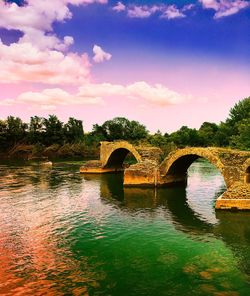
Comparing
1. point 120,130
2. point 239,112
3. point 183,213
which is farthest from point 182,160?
point 120,130

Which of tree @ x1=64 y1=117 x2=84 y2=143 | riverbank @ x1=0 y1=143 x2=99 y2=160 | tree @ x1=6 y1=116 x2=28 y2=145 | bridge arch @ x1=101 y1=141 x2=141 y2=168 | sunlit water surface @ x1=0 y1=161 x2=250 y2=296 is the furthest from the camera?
tree @ x1=64 y1=117 x2=84 y2=143

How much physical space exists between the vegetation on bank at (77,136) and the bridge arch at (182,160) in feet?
103

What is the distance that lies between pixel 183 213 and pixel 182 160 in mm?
8710

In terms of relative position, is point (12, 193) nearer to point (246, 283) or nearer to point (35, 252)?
point (35, 252)

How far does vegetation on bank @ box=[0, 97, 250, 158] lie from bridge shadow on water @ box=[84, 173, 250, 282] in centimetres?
3443

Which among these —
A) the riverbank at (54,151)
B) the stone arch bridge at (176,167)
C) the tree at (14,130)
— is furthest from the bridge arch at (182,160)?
the tree at (14,130)

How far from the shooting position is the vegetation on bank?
6919cm

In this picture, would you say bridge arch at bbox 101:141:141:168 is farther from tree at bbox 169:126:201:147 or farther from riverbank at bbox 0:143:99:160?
tree at bbox 169:126:201:147

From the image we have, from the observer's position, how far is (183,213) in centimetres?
2312

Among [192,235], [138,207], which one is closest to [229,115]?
[138,207]

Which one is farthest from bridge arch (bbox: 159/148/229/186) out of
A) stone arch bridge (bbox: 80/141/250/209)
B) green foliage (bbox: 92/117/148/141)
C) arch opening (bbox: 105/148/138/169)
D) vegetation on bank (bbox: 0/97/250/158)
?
green foliage (bbox: 92/117/148/141)

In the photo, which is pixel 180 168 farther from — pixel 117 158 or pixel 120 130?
pixel 120 130

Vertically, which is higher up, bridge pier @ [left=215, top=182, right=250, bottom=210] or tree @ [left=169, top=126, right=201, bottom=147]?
tree @ [left=169, top=126, right=201, bottom=147]

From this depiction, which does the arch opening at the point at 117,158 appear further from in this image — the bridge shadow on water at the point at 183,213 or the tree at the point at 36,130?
the tree at the point at 36,130
